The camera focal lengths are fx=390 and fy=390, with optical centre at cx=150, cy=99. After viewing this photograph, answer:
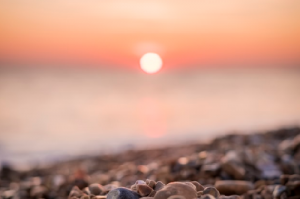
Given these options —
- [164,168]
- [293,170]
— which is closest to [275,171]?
[293,170]

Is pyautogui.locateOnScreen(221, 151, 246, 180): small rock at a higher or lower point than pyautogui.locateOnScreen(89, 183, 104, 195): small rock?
higher

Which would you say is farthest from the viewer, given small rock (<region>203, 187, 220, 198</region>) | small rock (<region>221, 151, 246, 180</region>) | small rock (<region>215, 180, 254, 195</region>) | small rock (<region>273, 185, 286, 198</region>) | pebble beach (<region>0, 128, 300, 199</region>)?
small rock (<region>221, 151, 246, 180</region>)

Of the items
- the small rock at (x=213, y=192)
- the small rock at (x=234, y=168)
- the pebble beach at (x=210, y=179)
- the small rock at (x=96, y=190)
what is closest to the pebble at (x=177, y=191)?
the pebble beach at (x=210, y=179)

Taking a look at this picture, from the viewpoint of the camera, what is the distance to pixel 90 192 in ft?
10.8

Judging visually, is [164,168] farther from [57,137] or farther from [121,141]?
[57,137]

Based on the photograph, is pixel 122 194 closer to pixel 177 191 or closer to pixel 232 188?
pixel 177 191

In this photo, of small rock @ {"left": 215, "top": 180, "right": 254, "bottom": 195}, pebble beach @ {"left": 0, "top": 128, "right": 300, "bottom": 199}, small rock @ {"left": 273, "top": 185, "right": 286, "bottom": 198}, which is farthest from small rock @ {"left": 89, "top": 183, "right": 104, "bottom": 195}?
Result: small rock @ {"left": 273, "top": 185, "right": 286, "bottom": 198}

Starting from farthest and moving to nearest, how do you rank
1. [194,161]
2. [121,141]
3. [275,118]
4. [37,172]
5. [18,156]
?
[275,118], [121,141], [18,156], [37,172], [194,161]

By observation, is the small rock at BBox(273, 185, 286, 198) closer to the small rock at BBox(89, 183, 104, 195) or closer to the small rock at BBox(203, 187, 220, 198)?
the small rock at BBox(203, 187, 220, 198)

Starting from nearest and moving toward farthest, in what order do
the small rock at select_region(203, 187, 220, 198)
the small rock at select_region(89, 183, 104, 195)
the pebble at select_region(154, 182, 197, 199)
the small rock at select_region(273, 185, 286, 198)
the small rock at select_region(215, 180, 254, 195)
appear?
1. the pebble at select_region(154, 182, 197, 199)
2. the small rock at select_region(203, 187, 220, 198)
3. the small rock at select_region(89, 183, 104, 195)
4. the small rock at select_region(273, 185, 286, 198)
5. the small rock at select_region(215, 180, 254, 195)

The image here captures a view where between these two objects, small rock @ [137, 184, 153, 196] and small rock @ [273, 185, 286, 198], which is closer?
small rock @ [137, 184, 153, 196]

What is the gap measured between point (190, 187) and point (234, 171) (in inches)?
88.0

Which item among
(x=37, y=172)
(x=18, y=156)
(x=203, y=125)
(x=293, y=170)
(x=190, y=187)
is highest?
(x=203, y=125)

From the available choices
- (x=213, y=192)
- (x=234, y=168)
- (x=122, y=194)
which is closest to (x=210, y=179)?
(x=234, y=168)
